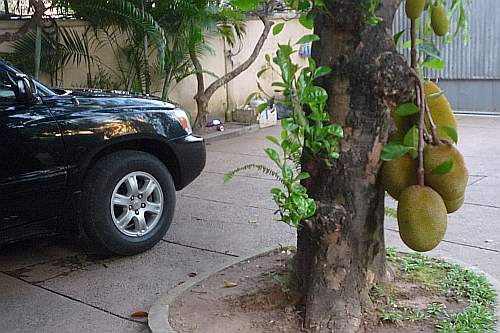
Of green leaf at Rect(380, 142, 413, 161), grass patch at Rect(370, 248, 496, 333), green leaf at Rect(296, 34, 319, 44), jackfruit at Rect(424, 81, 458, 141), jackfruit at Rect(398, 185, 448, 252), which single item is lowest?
grass patch at Rect(370, 248, 496, 333)

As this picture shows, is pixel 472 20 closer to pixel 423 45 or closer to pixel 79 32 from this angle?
pixel 79 32

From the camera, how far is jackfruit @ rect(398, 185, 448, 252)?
326cm

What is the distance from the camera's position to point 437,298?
4.10 m

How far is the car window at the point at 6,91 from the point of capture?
5.08 m

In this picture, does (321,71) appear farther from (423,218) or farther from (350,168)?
(423,218)

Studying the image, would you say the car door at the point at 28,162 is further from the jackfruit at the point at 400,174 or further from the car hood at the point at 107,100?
the jackfruit at the point at 400,174

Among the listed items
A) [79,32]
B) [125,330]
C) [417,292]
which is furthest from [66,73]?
[417,292]

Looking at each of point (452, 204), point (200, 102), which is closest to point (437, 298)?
point (452, 204)

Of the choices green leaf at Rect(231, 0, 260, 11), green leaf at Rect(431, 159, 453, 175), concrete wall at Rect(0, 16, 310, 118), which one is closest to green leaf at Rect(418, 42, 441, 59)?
green leaf at Rect(431, 159, 453, 175)

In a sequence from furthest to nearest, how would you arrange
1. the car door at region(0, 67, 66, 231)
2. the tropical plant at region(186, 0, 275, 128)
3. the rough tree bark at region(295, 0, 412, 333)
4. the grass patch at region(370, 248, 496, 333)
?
the tropical plant at region(186, 0, 275, 128), the car door at region(0, 67, 66, 231), the grass patch at region(370, 248, 496, 333), the rough tree bark at region(295, 0, 412, 333)

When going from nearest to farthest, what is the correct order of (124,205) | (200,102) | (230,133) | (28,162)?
(28,162) → (124,205) → (200,102) → (230,133)

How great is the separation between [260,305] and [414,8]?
192cm

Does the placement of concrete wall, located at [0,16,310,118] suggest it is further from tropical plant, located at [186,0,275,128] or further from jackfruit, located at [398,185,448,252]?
jackfruit, located at [398,185,448,252]

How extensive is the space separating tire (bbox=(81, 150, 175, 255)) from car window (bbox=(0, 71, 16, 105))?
80cm
